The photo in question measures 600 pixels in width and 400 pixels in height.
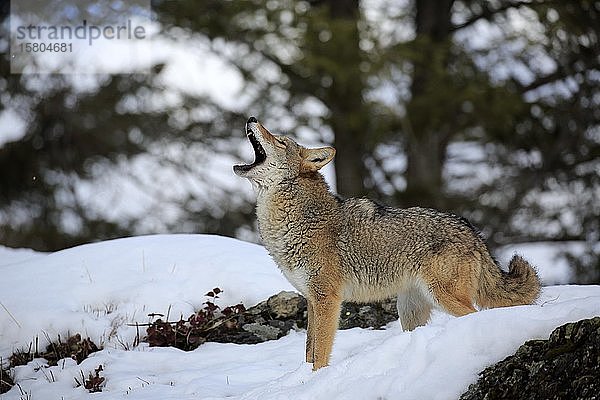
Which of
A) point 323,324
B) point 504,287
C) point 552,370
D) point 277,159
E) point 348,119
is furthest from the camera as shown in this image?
point 348,119

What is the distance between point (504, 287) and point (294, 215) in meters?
1.68

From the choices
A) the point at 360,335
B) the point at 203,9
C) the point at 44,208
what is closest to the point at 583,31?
the point at 203,9

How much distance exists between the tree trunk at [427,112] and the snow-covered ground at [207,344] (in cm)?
880

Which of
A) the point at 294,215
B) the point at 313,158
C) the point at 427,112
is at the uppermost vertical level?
the point at 427,112

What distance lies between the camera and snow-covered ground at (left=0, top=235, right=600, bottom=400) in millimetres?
4965

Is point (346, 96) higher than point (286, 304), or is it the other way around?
point (346, 96)

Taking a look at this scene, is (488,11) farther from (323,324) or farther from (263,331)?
(323,324)

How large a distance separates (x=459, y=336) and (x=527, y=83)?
14.2 meters

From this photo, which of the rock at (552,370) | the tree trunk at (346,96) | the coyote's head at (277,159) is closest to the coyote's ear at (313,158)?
the coyote's head at (277,159)

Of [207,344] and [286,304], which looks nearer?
[207,344]

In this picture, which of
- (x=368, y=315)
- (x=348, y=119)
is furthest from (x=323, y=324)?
→ (x=348, y=119)

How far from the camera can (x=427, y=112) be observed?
1780cm

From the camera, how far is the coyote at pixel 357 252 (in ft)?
21.2

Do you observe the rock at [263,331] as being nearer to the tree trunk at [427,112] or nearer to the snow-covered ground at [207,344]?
the snow-covered ground at [207,344]
